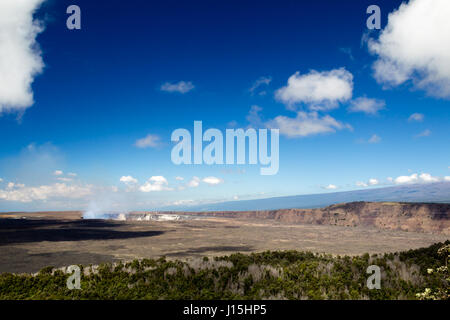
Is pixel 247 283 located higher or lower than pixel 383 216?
higher

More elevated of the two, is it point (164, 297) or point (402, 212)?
point (164, 297)

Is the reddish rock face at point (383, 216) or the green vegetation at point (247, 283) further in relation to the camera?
the reddish rock face at point (383, 216)

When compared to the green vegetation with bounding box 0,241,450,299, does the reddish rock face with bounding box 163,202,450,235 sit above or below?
below

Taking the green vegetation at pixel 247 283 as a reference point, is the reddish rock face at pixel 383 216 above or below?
below

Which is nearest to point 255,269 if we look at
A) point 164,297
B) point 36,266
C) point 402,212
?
point 164,297

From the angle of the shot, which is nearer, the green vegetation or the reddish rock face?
the green vegetation

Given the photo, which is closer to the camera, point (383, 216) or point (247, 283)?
point (247, 283)
